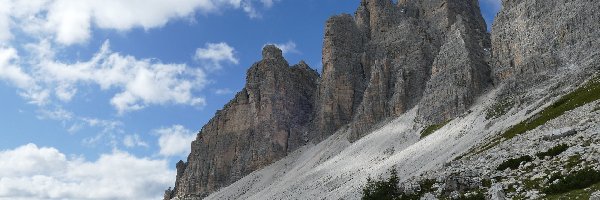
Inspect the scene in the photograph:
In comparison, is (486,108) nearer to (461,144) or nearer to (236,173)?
(461,144)

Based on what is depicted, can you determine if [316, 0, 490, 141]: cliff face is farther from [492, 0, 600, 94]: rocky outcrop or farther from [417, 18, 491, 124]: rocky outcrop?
[492, 0, 600, 94]: rocky outcrop

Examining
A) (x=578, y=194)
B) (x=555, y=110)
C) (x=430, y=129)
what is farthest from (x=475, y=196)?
(x=430, y=129)

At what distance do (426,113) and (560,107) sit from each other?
194 feet

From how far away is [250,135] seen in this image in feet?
620

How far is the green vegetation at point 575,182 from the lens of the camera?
26.4m

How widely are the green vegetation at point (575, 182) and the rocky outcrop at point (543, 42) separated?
2710 inches

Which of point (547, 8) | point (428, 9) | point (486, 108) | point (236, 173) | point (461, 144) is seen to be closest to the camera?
point (461, 144)

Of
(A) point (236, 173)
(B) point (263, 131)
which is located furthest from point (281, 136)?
(A) point (236, 173)

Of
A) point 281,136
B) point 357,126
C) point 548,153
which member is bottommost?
point 548,153

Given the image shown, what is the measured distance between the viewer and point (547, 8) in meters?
115

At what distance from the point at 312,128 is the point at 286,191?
69.9 meters

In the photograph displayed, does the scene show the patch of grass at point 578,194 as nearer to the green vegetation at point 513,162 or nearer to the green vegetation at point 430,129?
the green vegetation at point 513,162

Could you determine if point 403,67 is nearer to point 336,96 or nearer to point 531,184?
point 336,96

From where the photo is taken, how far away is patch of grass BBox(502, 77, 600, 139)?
2510 inches
